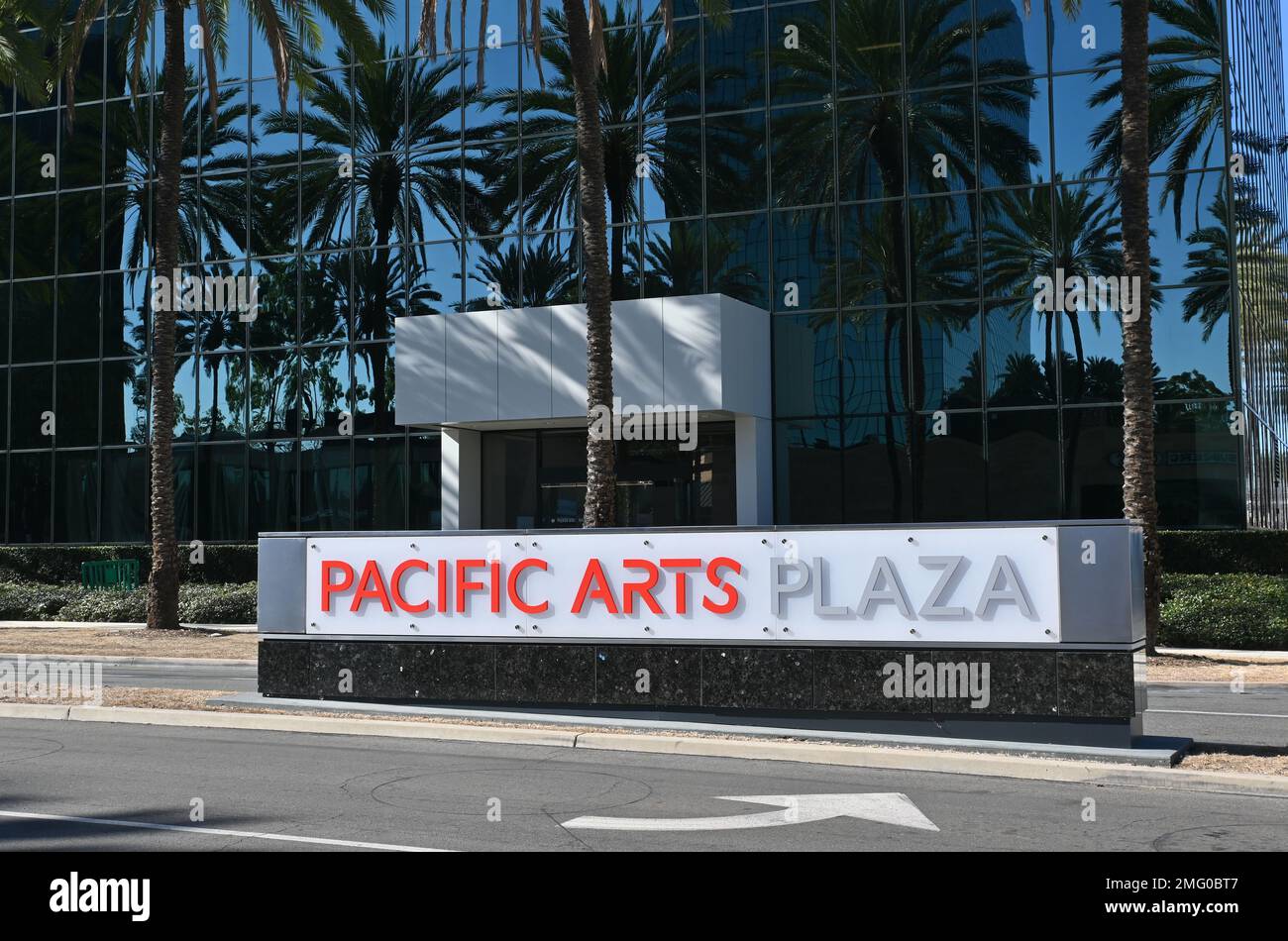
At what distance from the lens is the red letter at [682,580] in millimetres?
12250

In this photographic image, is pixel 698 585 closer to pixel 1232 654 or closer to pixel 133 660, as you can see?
pixel 1232 654

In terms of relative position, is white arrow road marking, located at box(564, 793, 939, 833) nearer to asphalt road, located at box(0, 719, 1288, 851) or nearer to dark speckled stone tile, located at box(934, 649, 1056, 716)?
asphalt road, located at box(0, 719, 1288, 851)

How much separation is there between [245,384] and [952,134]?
57.8ft

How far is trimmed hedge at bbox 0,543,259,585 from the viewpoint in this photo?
31.2m

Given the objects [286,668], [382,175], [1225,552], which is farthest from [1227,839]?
[382,175]

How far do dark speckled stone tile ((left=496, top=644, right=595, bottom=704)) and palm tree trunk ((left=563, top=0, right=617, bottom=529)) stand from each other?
24.6 feet

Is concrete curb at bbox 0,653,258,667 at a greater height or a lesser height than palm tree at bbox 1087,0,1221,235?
lesser

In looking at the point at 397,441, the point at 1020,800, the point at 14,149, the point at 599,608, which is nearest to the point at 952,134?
the point at 397,441

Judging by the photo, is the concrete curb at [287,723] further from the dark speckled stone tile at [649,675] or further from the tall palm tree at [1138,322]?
the tall palm tree at [1138,322]

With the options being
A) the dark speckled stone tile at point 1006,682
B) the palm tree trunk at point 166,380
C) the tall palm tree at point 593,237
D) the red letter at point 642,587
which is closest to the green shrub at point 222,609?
the palm tree trunk at point 166,380

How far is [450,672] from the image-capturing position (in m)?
13.1

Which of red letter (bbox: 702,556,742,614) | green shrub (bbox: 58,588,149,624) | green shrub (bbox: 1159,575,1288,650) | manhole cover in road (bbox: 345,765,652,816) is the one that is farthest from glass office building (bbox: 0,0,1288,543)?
manhole cover in road (bbox: 345,765,652,816)

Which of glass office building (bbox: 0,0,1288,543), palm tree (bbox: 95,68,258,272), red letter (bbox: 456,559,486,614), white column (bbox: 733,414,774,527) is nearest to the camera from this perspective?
red letter (bbox: 456,559,486,614)
